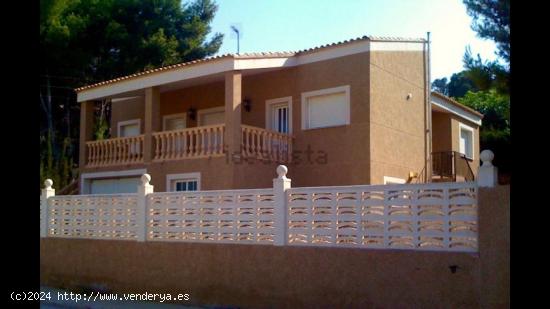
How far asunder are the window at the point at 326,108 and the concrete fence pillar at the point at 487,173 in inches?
323

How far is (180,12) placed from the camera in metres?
31.1

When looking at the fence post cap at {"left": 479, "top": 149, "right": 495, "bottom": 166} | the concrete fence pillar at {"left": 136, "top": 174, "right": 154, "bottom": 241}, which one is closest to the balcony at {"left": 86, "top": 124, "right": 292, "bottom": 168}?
the concrete fence pillar at {"left": 136, "top": 174, "right": 154, "bottom": 241}

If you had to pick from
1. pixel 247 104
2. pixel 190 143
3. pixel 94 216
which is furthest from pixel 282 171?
pixel 247 104

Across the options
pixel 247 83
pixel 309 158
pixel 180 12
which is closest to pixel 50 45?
pixel 180 12

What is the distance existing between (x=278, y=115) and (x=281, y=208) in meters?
8.22

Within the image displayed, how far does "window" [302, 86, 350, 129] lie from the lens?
16.0 metres

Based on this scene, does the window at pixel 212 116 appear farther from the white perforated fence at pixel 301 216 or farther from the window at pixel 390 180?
the white perforated fence at pixel 301 216

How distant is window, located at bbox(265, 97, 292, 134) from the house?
32mm

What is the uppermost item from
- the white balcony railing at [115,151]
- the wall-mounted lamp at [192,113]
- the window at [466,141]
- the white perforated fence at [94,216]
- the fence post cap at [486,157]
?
the wall-mounted lamp at [192,113]

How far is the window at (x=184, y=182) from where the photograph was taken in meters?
16.4

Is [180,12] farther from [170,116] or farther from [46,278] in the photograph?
[46,278]

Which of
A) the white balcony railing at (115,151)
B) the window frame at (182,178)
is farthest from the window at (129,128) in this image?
the window frame at (182,178)

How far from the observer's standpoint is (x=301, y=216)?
9.45 metres

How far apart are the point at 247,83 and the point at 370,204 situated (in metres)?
9.98
